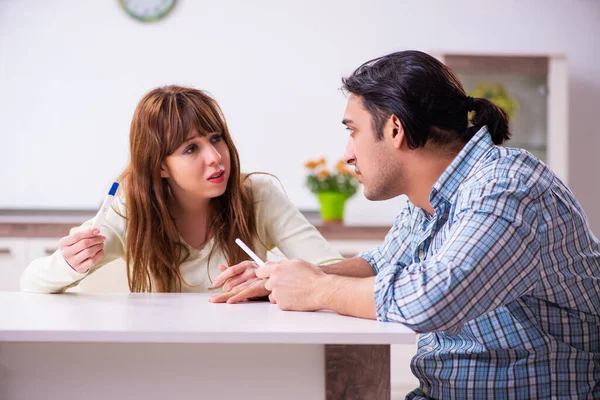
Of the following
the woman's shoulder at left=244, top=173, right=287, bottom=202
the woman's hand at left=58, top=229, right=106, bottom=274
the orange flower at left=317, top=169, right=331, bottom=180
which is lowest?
the orange flower at left=317, top=169, right=331, bottom=180

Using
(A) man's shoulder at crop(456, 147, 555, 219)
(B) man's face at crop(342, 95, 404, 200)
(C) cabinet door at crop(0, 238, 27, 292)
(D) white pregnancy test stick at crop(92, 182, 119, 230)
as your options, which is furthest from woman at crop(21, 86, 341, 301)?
(C) cabinet door at crop(0, 238, 27, 292)

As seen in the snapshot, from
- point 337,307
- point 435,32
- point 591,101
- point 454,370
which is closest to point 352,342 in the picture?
point 337,307

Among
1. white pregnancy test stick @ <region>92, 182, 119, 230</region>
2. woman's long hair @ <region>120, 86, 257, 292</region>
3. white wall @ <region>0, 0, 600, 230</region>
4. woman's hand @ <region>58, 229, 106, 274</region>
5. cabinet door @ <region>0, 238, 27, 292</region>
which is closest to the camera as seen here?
white pregnancy test stick @ <region>92, 182, 119, 230</region>

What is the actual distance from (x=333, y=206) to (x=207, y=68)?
1.10m

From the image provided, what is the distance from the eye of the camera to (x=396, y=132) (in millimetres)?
1423

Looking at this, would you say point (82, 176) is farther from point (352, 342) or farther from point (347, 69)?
point (352, 342)

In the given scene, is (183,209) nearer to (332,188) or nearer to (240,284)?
(240,284)

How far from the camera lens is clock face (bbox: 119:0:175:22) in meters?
3.89

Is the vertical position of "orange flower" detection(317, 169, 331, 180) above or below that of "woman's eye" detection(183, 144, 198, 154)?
below

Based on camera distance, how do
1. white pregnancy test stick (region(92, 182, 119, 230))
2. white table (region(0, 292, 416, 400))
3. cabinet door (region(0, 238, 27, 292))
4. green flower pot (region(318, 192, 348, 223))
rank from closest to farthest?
white table (region(0, 292, 416, 400)), white pregnancy test stick (region(92, 182, 119, 230)), cabinet door (region(0, 238, 27, 292)), green flower pot (region(318, 192, 348, 223))

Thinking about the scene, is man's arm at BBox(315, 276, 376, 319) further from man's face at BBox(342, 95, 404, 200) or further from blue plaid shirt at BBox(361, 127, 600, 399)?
man's face at BBox(342, 95, 404, 200)

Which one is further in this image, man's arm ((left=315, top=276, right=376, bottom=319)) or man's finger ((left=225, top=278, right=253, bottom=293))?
man's finger ((left=225, top=278, right=253, bottom=293))

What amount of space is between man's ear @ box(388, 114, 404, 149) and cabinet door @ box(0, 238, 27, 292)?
7.88ft

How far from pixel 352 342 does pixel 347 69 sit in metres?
3.19
